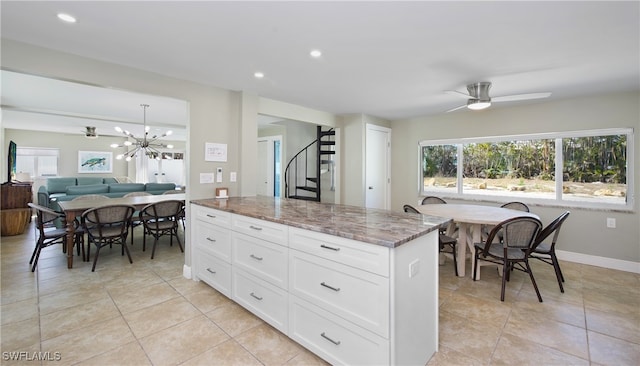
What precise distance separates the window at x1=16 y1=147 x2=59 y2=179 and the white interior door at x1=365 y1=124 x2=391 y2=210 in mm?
9552

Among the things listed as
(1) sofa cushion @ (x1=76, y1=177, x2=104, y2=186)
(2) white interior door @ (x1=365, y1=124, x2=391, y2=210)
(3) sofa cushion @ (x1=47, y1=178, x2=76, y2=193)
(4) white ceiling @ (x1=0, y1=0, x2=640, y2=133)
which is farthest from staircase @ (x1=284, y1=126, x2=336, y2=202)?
(1) sofa cushion @ (x1=76, y1=177, x2=104, y2=186)

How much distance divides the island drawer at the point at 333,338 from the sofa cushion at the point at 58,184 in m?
8.90

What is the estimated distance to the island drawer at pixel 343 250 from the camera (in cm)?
155

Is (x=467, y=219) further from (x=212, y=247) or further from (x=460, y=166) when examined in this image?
(x=212, y=247)

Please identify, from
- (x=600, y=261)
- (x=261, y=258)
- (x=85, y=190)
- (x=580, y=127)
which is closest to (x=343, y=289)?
(x=261, y=258)

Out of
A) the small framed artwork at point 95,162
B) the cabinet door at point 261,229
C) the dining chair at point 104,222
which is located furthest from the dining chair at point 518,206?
the small framed artwork at point 95,162

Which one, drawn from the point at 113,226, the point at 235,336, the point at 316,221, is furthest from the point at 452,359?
the point at 113,226

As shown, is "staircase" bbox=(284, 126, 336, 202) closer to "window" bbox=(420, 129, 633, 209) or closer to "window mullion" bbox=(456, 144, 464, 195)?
"window" bbox=(420, 129, 633, 209)

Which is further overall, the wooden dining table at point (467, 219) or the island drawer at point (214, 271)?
the wooden dining table at point (467, 219)

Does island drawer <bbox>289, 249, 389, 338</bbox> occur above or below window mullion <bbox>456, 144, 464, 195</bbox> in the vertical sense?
below

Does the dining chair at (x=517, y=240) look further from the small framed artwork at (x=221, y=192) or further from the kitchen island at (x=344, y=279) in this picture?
the small framed artwork at (x=221, y=192)

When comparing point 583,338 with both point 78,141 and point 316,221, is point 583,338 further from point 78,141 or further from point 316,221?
point 78,141

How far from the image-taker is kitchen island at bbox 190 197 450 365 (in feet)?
5.13

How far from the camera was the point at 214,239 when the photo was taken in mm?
2879
